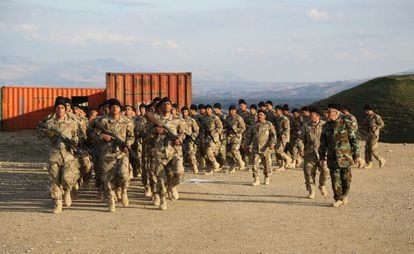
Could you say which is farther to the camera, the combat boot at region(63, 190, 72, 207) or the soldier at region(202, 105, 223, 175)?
the soldier at region(202, 105, 223, 175)

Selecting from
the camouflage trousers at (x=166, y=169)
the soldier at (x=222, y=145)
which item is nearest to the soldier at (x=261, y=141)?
the soldier at (x=222, y=145)

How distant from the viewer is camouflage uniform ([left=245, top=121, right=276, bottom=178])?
12.6 meters

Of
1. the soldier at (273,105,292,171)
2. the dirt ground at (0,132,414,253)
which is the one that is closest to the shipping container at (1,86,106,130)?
the soldier at (273,105,292,171)

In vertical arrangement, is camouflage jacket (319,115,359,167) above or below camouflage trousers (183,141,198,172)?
above

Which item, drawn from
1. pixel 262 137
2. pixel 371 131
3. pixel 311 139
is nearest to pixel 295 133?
pixel 371 131

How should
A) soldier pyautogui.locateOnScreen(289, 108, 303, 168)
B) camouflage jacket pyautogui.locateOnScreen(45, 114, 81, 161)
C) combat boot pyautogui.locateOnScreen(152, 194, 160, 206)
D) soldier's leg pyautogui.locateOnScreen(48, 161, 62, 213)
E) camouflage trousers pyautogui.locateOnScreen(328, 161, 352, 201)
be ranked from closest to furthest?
soldier's leg pyautogui.locateOnScreen(48, 161, 62, 213) < camouflage jacket pyautogui.locateOnScreen(45, 114, 81, 161) < camouflage trousers pyautogui.locateOnScreen(328, 161, 352, 201) < combat boot pyautogui.locateOnScreen(152, 194, 160, 206) < soldier pyautogui.locateOnScreen(289, 108, 303, 168)

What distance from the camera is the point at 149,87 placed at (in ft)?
63.4

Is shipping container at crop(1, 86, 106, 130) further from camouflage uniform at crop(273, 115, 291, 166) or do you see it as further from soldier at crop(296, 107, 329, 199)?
soldier at crop(296, 107, 329, 199)

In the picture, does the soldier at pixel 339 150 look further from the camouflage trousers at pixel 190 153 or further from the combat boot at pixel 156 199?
the camouflage trousers at pixel 190 153

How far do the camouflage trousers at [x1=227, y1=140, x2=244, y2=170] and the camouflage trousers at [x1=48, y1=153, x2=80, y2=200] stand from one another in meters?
6.48

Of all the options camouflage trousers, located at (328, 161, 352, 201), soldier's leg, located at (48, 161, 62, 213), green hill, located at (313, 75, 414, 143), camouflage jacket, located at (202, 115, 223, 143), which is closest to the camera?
soldier's leg, located at (48, 161, 62, 213)

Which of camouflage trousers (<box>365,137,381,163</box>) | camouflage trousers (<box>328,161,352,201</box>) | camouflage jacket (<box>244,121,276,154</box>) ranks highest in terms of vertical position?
camouflage jacket (<box>244,121,276,154</box>)

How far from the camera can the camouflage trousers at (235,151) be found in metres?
15.6

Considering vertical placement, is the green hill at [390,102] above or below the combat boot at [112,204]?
above
